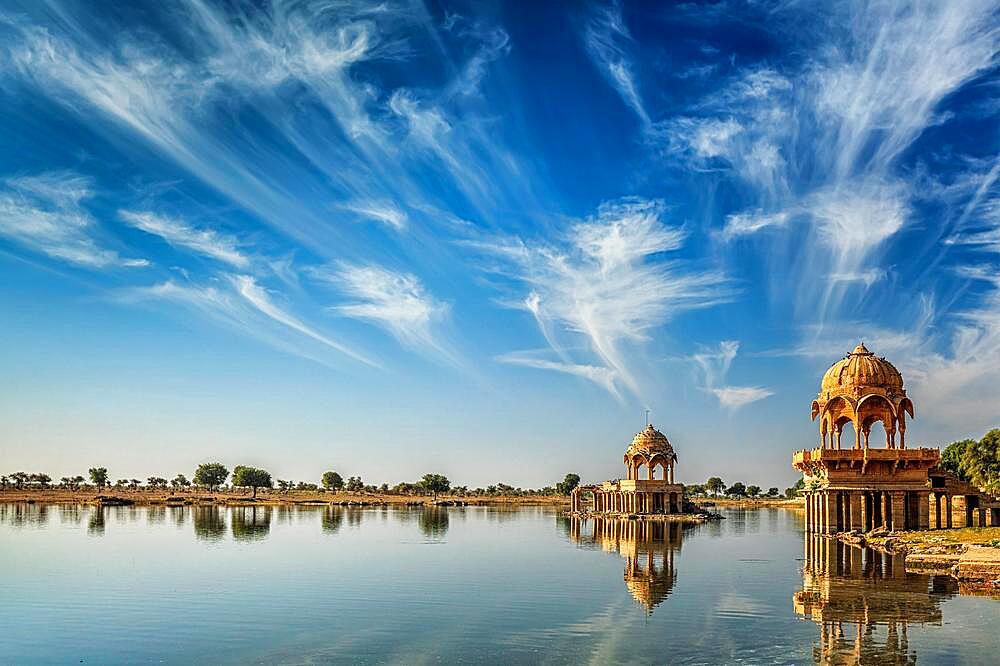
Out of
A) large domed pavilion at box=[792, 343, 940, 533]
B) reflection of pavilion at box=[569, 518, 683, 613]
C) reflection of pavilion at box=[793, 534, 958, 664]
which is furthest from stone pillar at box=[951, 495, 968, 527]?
reflection of pavilion at box=[793, 534, 958, 664]

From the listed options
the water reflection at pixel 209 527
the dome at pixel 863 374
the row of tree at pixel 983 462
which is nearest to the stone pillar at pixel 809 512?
the dome at pixel 863 374

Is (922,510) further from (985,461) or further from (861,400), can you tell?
(985,461)

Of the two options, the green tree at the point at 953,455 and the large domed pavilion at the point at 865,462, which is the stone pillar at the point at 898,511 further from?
the green tree at the point at 953,455

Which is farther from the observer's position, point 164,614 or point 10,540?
point 10,540

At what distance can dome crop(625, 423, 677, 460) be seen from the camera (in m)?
110

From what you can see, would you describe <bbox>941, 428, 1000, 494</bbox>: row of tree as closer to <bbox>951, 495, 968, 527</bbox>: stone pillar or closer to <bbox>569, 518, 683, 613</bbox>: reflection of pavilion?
<bbox>951, 495, 968, 527</bbox>: stone pillar

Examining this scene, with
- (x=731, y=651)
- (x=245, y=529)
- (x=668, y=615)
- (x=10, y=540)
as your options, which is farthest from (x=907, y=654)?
(x=245, y=529)

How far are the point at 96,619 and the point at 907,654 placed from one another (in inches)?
1013

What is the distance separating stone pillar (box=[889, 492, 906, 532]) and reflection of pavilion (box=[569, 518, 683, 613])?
14042 mm

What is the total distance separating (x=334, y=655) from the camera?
24750 millimetres

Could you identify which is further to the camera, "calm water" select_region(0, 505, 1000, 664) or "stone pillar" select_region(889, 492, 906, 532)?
"stone pillar" select_region(889, 492, 906, 532)

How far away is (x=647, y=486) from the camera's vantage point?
106 metres

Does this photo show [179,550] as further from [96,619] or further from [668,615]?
[668,615]

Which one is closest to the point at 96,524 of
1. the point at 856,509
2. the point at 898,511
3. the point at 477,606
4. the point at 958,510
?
the point at 477,606
